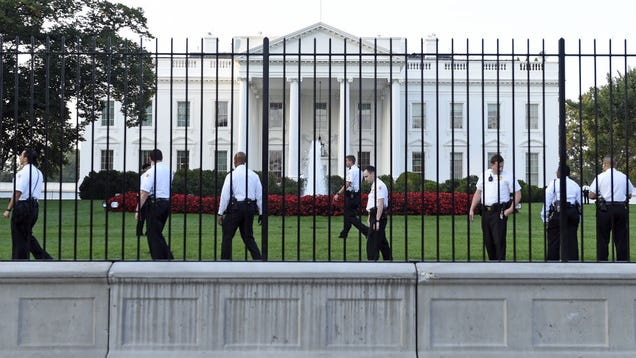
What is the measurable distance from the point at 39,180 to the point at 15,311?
3.82 meters

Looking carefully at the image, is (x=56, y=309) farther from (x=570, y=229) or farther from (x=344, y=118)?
(x=570, y=229)

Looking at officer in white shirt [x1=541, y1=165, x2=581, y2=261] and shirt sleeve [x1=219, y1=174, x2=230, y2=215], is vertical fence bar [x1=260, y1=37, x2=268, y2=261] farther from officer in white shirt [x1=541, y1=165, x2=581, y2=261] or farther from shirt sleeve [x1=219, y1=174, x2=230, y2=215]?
officer in white shirt [x1=541, y1=165, x2=581, y2=261]

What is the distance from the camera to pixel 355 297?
209 inches

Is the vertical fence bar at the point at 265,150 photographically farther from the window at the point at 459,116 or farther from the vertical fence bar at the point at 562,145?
the window at the point at 459,116

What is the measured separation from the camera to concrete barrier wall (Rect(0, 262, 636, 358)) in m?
5.25

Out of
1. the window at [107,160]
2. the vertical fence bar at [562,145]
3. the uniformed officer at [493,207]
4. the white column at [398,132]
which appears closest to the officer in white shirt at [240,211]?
the window at [107,160]

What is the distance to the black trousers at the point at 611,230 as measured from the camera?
8.45 metres

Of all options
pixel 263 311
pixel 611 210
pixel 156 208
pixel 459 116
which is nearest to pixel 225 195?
pixel 156 208

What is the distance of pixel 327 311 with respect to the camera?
5.32 metres

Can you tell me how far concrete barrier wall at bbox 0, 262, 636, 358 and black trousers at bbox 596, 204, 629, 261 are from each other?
3.24 metres

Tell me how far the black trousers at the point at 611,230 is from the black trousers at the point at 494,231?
3.83ft

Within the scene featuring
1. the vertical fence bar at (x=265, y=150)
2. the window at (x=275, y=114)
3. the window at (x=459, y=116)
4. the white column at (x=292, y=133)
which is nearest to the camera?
the vertical fence bar at (x=265, y=150)

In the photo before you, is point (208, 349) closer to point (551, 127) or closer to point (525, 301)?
point (525, 301)

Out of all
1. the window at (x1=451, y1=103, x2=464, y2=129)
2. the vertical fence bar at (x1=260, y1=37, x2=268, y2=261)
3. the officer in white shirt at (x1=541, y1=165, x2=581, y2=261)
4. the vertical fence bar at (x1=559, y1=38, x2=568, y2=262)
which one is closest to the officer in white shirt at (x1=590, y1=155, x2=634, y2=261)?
the officer in white shirt at (x1=541, y1=165, x2=581, y2=261)
